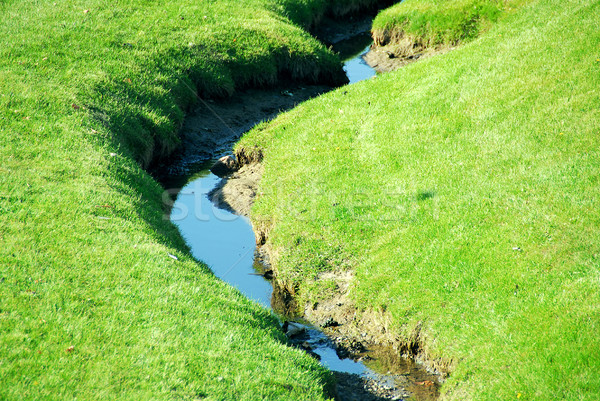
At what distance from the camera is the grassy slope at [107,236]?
7.79 meters

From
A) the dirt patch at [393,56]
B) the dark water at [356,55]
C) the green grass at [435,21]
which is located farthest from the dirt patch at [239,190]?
the green grass at [435,21]

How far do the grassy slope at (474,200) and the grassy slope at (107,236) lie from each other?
2.70 metres

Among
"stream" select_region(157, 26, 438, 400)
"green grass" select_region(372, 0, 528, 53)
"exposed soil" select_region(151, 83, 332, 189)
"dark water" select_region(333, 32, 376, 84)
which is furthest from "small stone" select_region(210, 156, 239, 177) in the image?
"green grass" select_region(372, 0, 528, 53)

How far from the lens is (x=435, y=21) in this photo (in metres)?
25.7

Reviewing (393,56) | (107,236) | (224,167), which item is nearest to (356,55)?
(393,56)

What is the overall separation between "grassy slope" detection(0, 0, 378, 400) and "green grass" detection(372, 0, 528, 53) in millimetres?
8039

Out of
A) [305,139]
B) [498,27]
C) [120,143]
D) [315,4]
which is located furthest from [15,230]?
[315,4]

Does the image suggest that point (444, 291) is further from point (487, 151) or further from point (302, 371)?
point (487, 151)

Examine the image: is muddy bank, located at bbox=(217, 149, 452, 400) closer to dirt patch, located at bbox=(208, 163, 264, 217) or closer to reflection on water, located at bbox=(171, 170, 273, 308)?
reflection on water, located at bbox=(171, 170, 273, 308)

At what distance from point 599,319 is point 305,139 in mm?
10869

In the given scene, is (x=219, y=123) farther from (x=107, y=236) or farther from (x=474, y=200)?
(x=474, y=200)

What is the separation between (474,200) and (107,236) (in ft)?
25.1

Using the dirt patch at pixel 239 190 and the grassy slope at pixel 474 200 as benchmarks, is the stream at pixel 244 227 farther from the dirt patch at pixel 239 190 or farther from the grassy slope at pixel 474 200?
the grassy slope at pixel 474 200

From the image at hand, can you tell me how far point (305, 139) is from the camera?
17.6m
